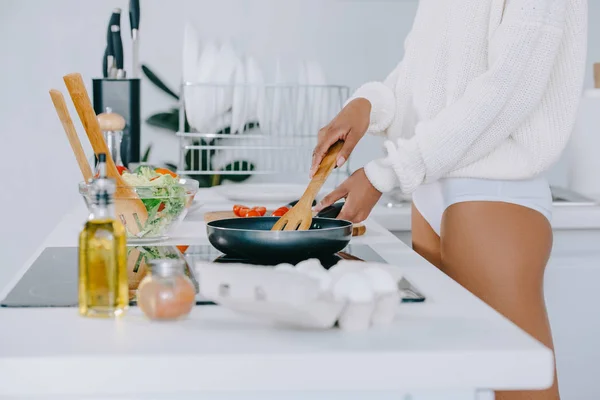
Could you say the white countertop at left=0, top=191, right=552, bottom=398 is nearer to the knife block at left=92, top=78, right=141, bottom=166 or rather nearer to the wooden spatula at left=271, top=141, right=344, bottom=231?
the wooden spatula at left=271, top=141, right=344, bottom=231

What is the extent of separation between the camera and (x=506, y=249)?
135 cm

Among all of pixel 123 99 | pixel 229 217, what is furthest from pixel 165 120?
pixel 229 217

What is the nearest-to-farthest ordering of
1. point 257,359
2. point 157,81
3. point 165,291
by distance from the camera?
point 257,359, point 165,291, point 157,81

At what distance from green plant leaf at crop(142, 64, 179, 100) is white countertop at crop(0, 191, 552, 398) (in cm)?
199

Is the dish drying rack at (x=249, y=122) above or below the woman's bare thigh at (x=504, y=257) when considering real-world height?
above

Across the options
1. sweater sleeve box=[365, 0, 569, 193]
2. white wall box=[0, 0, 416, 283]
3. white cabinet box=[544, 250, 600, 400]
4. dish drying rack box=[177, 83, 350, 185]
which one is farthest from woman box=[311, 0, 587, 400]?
white wall box=[0, 0, 416, 283]

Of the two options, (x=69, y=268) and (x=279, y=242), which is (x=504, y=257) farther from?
(x=69, y=268)

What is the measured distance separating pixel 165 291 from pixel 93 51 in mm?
2109

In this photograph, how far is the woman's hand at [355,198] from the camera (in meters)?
1.39

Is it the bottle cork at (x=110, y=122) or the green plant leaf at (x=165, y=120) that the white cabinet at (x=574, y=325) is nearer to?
the bottle cork at (x=110, y=122)

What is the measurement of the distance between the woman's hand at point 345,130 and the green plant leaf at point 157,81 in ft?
4.35

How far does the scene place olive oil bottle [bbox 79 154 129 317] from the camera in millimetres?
864

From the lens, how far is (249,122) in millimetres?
2670

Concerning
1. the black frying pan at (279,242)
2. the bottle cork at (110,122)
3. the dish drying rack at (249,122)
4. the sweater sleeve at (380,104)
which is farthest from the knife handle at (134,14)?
the black frying pan at (279,242)
